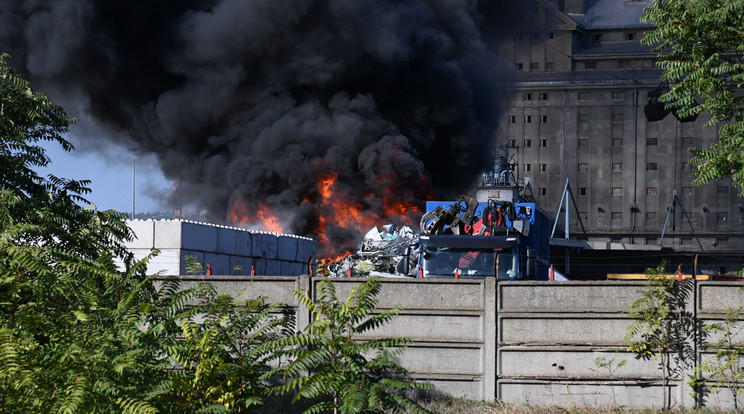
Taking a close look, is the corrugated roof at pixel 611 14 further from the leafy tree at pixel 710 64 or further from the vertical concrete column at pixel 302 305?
the vertical concrete column at pixel 302 305

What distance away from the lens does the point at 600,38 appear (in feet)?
337

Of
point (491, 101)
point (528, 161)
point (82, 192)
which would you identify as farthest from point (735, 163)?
point (528, 161)

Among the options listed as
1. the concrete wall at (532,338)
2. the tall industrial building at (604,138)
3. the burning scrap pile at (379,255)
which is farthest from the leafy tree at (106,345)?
the tall industrial building at (604,138)

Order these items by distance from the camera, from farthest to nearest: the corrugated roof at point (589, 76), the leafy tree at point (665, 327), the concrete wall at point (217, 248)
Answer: the corrugated roof at point (589, 76)
the concrete wall at point (217, 248)
the leafy tree at point (665, 327)

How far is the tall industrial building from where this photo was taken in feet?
309

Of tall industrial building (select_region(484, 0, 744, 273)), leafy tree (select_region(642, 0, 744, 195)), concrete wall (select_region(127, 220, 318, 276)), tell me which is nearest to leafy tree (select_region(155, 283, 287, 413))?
leafy tree (select_region(642, 0, 744, 195))

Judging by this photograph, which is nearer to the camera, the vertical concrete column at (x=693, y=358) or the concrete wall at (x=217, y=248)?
the vertical concrete column at (x=693, y=358)

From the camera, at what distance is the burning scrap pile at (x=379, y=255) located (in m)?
28.9

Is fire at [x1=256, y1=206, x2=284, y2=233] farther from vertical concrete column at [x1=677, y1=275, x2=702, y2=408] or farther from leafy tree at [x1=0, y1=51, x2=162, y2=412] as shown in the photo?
leafy tree at [x1=0, y1=51, x2=162, y2=412]

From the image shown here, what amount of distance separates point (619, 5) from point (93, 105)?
7158 centimetres

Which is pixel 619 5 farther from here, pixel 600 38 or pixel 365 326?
pixel 365 326

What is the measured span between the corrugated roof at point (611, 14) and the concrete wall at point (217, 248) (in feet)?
247

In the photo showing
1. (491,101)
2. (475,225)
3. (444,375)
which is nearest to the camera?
(444,375)

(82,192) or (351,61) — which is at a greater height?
(351,61)
